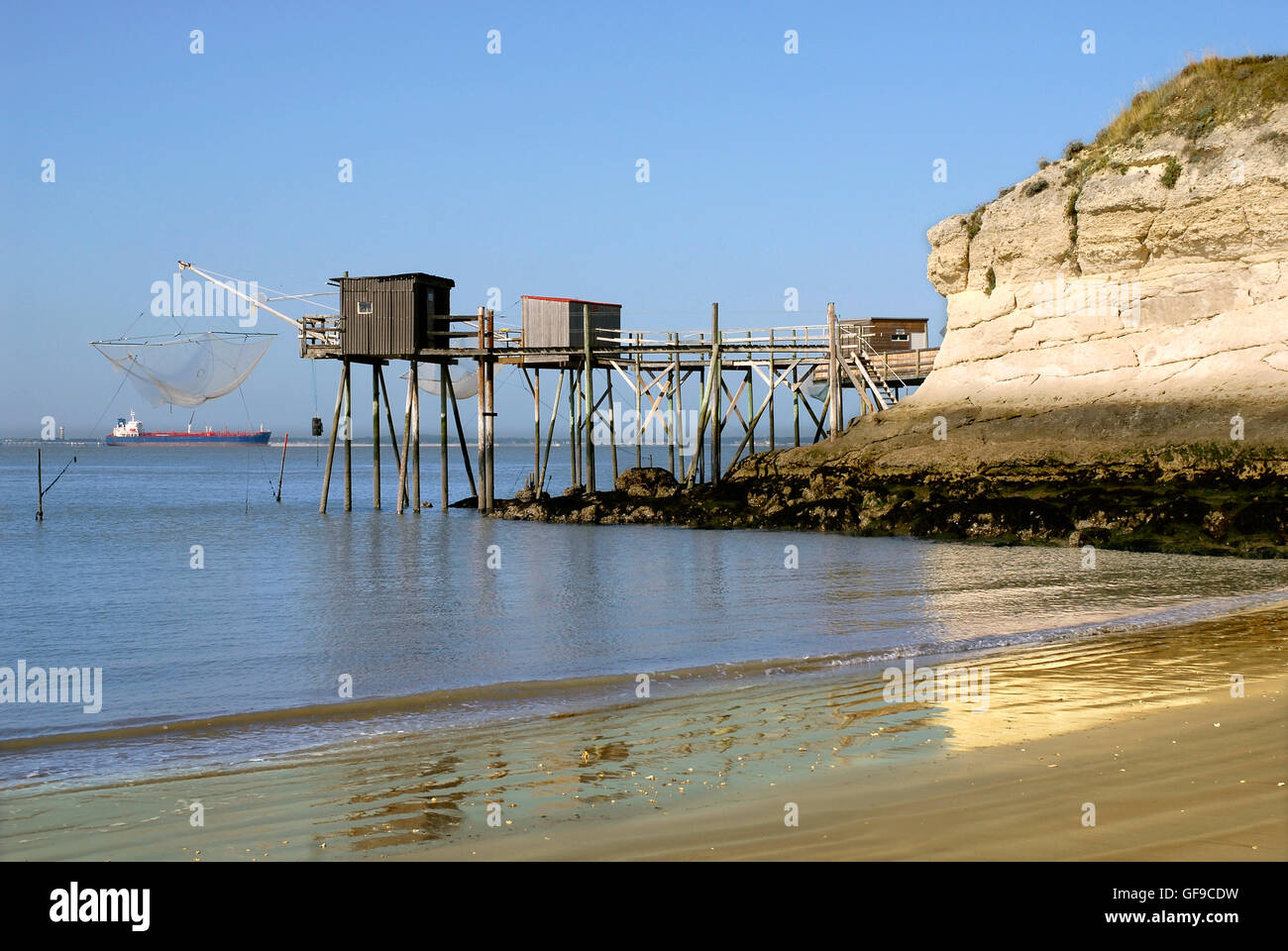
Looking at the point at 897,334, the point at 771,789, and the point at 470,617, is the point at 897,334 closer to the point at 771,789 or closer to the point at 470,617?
the point at 470,617

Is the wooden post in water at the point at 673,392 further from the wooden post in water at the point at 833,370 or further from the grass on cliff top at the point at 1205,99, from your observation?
the grass on cliff top at the point at 1205,99

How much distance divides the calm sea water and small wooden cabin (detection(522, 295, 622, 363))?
8424 mm

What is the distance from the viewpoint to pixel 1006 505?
27297 millimetres

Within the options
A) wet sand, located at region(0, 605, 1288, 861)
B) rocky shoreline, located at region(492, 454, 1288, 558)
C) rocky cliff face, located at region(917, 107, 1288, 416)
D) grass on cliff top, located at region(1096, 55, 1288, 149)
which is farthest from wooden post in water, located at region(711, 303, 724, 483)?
wet sand, located at region(0, 605, 1288, 861)

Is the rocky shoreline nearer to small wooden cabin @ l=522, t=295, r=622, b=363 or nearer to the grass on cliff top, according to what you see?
small wooden cabin @ l=522, t=295, r=622, b=363

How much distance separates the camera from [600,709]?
1080 centimetres

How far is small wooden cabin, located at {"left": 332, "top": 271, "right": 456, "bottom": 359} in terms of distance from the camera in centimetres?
3716

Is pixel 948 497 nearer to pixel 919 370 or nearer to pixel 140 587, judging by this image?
pixel 919 370

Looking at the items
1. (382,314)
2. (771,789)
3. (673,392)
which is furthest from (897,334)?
(771,789)

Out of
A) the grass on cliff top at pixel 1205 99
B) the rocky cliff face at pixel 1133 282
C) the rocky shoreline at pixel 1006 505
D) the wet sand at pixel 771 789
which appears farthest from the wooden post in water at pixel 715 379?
the wet sand at pixel 771 789

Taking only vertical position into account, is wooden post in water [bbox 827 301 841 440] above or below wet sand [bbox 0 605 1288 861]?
above

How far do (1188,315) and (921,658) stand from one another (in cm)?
1961

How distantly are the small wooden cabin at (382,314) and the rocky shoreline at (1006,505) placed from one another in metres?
6.91

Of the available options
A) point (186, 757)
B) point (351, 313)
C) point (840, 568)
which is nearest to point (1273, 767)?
point (186, 757)
